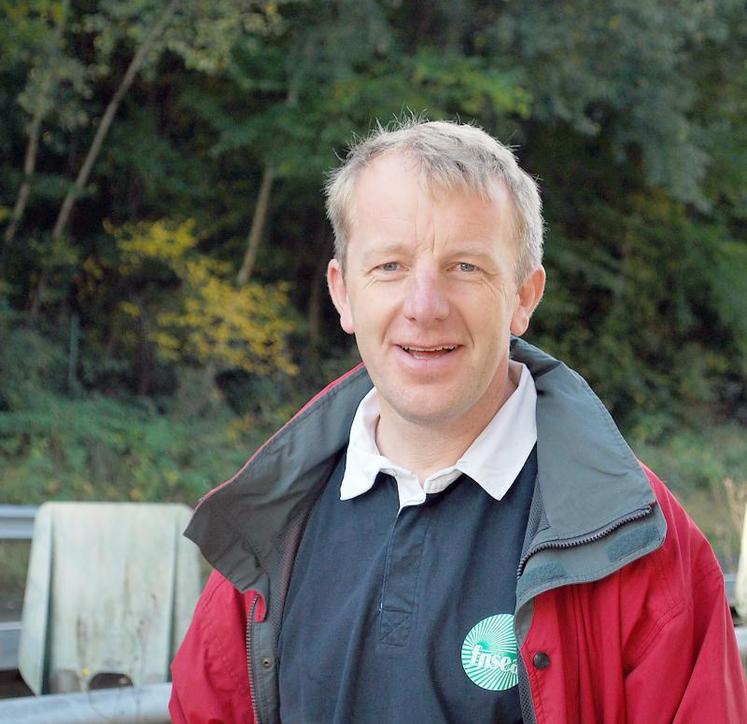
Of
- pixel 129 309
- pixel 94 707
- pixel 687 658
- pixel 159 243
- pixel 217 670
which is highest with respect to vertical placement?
pixel 159 243

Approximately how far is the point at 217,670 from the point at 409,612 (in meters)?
0.44

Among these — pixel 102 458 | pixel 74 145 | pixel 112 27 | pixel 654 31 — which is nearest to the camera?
pixel 102 458

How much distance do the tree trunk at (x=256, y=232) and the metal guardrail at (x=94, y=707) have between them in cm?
1242

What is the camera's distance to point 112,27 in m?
11.9

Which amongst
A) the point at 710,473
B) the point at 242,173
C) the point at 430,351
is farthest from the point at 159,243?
the point at 430,351

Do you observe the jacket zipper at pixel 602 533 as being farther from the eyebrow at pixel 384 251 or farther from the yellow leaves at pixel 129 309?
the yellow leaves at pixel 129 309

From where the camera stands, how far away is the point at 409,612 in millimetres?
1936

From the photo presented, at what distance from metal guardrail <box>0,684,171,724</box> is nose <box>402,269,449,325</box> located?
102 cm

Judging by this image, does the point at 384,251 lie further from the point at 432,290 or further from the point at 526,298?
the point at 526,298

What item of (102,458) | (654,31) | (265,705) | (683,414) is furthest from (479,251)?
(683,414)

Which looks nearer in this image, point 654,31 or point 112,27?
point 112,27

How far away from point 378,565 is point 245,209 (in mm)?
13439

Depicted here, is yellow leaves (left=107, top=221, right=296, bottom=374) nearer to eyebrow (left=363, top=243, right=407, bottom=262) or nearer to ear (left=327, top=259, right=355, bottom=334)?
ear (left=327, top=259, right=355, bottom=334)

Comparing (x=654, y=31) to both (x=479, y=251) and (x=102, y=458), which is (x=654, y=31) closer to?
(x=102, y=458)
